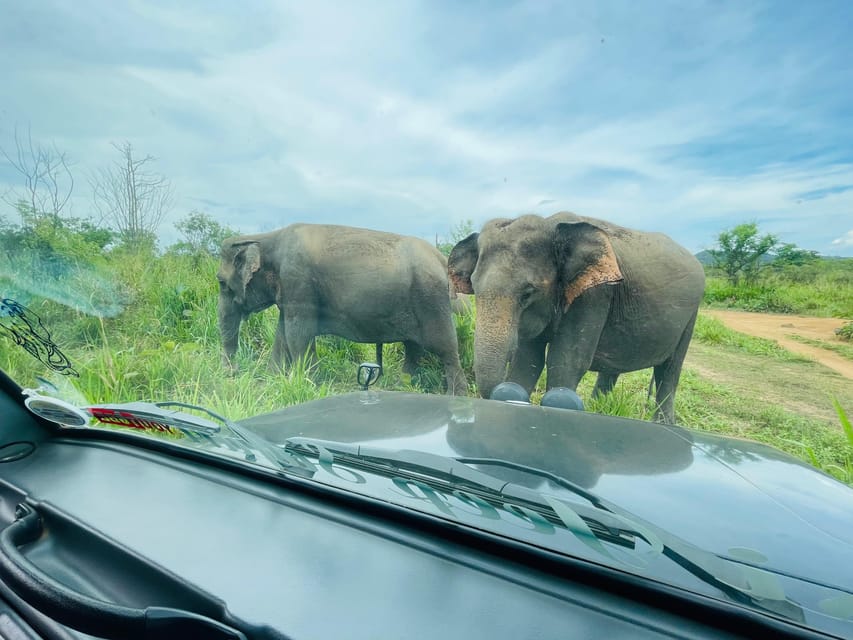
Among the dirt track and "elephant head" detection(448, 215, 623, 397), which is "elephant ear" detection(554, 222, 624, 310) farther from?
the dirt track

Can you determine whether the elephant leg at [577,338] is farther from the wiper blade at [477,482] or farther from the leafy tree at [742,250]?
the wiper blade at [477,482]

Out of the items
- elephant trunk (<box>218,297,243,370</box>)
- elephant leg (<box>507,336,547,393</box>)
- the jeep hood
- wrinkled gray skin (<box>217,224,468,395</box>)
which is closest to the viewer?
the jeep hood

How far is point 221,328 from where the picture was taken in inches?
185

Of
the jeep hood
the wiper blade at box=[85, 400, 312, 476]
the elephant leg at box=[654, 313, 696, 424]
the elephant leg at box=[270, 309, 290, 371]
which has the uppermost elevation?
the jeep hood

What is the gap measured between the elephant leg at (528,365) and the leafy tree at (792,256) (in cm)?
179

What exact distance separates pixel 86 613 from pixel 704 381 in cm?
285

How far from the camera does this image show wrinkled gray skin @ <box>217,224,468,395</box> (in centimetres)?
473

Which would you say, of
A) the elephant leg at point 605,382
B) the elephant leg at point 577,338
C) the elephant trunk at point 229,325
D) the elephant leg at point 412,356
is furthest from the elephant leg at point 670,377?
the elephant trunk at point 229,325

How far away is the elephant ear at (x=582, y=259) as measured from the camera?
10.5 ft

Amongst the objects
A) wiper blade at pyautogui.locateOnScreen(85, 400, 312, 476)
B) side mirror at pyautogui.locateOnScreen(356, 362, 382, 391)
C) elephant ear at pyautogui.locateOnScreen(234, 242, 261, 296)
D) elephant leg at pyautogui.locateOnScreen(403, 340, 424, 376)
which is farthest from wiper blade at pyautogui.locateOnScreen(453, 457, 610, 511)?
elephant ear at pyautogui.locateOnScreen(234, 242, 261, 296)

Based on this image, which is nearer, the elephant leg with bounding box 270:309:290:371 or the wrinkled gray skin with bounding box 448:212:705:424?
the wrinkled gray skin with bounding box 448:212:705:424

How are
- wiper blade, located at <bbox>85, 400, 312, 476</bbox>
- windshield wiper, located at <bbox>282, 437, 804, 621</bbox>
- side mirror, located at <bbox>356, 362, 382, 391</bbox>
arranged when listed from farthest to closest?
side mirror, located at <bbox>356, 362, 382, 391</bbox>, wiper blade, located at <bbox>85, 400, 312, 476</bbox>, windshield wiper, located at <bbox>282, 437, 804, 621</bbox>

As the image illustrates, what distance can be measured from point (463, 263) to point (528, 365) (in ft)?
2.84

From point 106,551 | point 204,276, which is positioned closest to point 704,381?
point 106,551
